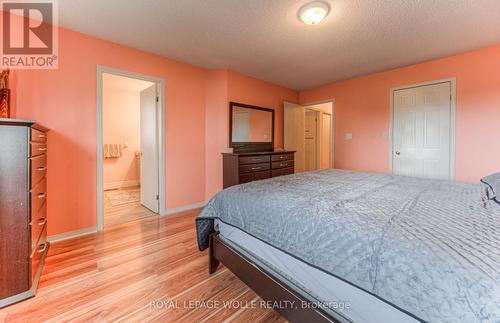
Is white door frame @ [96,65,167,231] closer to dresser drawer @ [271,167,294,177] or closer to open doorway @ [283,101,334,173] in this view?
dresser drawer @ [271,167,294,177]

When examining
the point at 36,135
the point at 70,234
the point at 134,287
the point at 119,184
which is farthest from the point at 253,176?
the point at 119,184

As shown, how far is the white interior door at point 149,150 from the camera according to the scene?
3299mm

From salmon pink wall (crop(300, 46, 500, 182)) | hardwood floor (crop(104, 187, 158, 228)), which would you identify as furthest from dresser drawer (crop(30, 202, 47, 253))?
salmon pink wall (crop(300, 46, 500, 182))

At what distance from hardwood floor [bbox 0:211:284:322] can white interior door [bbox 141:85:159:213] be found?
3.56 ft

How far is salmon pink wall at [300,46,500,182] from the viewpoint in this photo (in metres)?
Answer: 2.84

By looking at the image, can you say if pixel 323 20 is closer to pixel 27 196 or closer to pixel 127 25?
pixel 127 25

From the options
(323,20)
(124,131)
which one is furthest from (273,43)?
(124,131)

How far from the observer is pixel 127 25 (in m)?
2.34

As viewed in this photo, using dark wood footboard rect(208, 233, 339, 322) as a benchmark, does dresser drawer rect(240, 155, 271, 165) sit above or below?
above

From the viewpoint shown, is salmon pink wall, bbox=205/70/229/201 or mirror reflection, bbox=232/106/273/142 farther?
mirror reflection, bbox=232/106/273/142

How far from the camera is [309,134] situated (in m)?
5.66

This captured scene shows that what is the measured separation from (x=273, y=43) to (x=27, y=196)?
9.50 ft

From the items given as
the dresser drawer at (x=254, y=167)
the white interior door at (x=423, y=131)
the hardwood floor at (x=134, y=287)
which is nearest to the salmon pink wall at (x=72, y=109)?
the hardwood floor at (x=134, y=287)

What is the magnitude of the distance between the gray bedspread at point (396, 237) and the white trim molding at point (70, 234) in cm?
189
